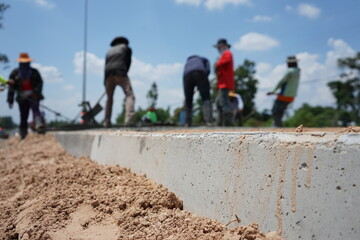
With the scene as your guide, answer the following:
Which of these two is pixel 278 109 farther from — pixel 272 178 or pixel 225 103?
pixel 272 178

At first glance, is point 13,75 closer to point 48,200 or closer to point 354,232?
point 48,200

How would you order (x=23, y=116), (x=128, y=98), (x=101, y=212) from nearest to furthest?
1. (x=101, y=212)
2. (x=128, y=98)
3. (x=23, y=116)

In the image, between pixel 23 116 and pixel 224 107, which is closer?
pixel 224 107

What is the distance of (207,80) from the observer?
741cm

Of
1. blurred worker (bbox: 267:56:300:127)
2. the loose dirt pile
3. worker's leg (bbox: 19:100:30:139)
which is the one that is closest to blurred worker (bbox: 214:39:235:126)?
blurred worker (bbox: 267:56:300:127)

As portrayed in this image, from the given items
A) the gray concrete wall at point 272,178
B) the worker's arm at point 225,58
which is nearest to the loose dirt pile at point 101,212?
the gray concrete wall at point 272,178

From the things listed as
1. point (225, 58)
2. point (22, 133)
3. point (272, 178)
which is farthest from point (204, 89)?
point (272, 178)

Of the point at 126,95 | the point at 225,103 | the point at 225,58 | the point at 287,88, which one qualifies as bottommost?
the point at 225,103

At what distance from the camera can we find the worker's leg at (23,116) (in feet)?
29.0

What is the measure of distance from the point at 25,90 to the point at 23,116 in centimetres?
76

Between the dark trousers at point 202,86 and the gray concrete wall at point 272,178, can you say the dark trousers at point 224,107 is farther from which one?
the gray concrete wall at point 272,178

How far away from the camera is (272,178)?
1.48 meters

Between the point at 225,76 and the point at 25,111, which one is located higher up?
the point at 225,76

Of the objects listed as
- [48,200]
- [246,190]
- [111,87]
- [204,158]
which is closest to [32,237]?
[48,200]
